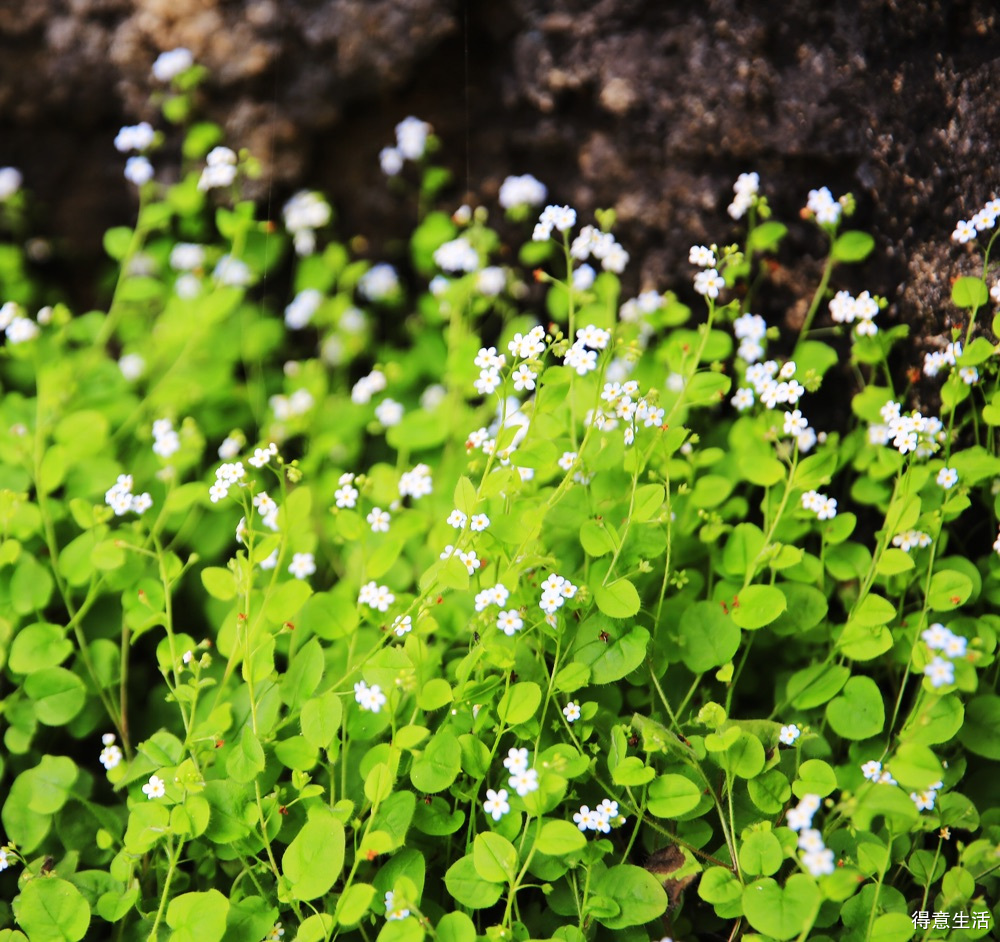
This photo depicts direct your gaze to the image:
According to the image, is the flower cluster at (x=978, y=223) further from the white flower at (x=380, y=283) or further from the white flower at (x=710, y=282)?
the white flower at (x=380, y=283)

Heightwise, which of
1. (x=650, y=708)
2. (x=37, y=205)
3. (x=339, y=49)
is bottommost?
(x=650, y=708)

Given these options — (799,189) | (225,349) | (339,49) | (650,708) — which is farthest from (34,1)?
(650,708)

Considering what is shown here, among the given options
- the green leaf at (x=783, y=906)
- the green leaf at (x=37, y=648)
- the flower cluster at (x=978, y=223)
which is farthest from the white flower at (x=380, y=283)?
the green leaf at (x=783, y=906)

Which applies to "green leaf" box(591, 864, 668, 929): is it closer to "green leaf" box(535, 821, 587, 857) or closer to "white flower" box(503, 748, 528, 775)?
"green leaf" box(535, 821, 587, 857)

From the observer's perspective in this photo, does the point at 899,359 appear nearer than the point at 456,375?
Yes

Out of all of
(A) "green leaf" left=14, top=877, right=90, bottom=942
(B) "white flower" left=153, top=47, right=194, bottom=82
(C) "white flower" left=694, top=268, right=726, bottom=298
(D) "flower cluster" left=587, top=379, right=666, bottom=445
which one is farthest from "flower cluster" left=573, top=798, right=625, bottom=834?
(B) "white flower" left=153, top=47, right=194, bottom=82

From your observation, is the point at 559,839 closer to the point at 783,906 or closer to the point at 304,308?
the point at 783,906

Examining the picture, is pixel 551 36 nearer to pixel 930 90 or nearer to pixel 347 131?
pixel 347 131

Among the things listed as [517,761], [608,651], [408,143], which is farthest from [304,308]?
[517,761]
